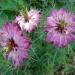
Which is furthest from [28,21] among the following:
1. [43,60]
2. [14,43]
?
[43,60]

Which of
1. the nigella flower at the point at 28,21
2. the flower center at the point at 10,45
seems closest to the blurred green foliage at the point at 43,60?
the nigella flower at the point at 28,21

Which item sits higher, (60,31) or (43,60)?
(60,31)

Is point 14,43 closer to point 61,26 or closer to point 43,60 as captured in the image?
point 61,26

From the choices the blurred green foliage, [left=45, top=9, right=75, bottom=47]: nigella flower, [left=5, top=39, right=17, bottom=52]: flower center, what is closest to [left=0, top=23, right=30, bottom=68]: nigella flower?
[left=5, top=39, right=17, bottom=52]: flower center

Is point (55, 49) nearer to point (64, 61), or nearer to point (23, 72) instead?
point (64, 61)

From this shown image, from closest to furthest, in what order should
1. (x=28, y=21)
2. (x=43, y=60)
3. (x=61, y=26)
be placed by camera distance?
(x=61, y=26)
(x=28, y=21)
(x=43, y=60)

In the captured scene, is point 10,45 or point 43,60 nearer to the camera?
point 10,45
